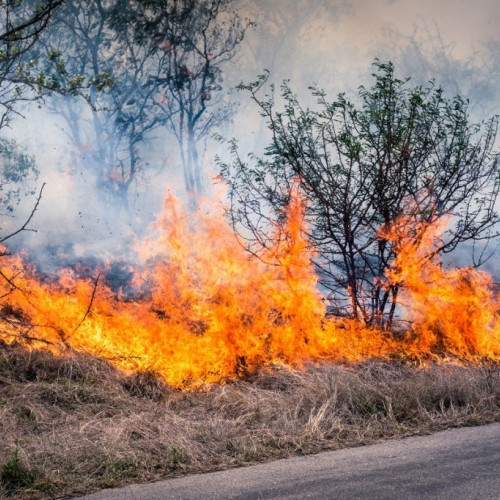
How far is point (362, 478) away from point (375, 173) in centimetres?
612

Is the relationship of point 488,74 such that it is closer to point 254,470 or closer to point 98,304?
point 98,304

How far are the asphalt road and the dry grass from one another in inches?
10.4

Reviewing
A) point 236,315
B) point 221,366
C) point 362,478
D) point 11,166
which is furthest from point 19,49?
point 11,166

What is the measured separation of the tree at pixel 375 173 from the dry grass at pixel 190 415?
2.66 metres

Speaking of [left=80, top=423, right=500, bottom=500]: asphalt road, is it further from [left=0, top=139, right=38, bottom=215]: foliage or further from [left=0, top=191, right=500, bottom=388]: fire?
[left=0, top=139, right=38, bottom=215]: foliage

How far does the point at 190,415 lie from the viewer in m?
6.85

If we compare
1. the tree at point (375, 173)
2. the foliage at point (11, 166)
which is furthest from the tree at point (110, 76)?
the tree at point (375, 173)

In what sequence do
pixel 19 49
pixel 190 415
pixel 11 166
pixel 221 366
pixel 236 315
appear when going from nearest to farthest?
1. pixel 19 49
2. pixel 190 415
3. pixel 221 366
4. pixel 236 315
5. pixel 11 166

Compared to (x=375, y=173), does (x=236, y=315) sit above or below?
below

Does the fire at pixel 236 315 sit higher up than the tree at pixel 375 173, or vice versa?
the tree at pixel 375 173

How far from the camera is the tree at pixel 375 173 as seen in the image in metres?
9.60

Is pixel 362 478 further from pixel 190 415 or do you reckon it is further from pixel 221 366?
pixel 221 366

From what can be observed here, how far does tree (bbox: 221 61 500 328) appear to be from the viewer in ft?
31.5

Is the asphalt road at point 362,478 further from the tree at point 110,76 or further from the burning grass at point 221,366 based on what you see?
the tree at point 110,76
